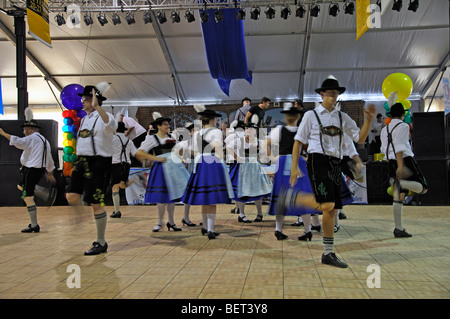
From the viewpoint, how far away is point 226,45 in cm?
1254

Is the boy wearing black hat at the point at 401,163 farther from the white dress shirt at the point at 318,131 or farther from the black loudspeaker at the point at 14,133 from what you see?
the black loudspeaker at the point at 14,133

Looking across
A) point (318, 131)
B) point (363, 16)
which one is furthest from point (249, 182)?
point (363, 16)

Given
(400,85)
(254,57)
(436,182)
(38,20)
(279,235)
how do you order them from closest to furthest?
(279,235) → (38,20) → (400,85) → (436,182) → (254,57)

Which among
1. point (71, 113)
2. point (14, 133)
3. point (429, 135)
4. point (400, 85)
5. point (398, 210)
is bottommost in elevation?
point (398, 210)

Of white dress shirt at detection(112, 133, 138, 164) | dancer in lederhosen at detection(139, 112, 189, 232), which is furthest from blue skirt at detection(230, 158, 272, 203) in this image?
white dress shirt at detection(112, 133, 138, 164)

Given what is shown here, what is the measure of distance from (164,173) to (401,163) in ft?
11.5

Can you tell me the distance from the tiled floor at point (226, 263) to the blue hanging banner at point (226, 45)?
6.96m

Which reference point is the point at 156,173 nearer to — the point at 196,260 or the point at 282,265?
the point at 196,260

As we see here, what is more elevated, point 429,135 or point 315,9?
point 315,9

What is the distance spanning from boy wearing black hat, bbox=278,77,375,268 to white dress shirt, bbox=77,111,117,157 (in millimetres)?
2282

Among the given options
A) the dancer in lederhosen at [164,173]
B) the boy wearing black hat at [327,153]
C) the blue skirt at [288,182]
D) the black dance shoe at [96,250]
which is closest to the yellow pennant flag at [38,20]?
A: the dancer in lederhosen at [164,173]

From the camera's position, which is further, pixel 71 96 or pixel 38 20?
pixel 71 96

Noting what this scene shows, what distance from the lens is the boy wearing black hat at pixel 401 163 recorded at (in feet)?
18.4

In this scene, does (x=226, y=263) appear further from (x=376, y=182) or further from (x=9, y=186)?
(x=9, y=186)
